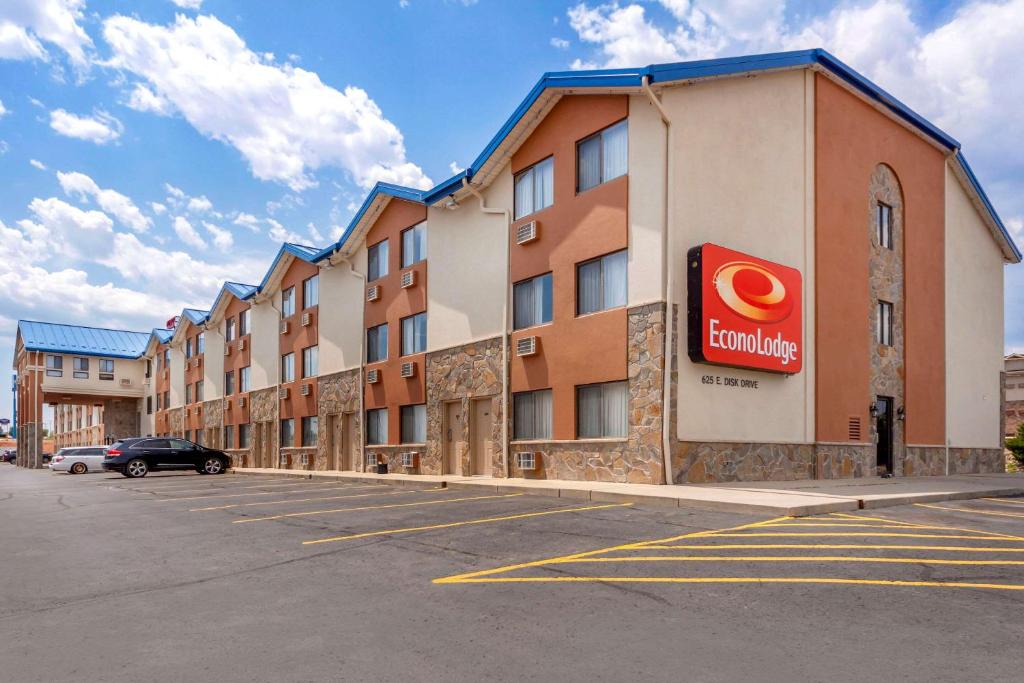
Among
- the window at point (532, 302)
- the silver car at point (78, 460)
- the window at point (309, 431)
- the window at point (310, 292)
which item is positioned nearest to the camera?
the window at point (532, 302)

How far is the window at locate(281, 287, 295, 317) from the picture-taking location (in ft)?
120

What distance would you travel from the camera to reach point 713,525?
34.8 feet

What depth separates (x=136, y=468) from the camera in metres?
31.3

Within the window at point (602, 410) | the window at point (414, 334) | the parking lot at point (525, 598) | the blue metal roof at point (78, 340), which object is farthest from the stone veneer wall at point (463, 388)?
the blue metal roof at point (78, 340)

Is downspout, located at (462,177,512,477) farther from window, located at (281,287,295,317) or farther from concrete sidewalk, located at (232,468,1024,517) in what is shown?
window, located at (281,287,295,317)

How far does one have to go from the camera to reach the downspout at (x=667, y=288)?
16.3 meters

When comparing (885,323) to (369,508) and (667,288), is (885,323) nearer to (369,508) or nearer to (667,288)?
(667,288)

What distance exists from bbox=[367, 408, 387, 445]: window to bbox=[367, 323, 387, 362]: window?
2.01 metres

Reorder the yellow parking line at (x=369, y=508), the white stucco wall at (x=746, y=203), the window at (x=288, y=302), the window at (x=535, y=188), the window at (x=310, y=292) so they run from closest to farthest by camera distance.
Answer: the yellow parking line at (x=369, y=508)
the white stucco wall at (x=746, y=203)
the window at (x=535, y=188)
the window at (x=310, y=292)
the window at (x=288, y=302)

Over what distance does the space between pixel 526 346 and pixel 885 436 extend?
36.5 feet

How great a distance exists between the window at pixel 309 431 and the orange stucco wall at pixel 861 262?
21.7m

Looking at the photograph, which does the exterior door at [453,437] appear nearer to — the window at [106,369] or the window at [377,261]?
the window at [377,261]

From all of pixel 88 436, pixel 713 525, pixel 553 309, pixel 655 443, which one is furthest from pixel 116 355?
pixel 713 525

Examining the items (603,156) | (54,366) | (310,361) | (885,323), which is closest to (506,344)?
(603,156)
